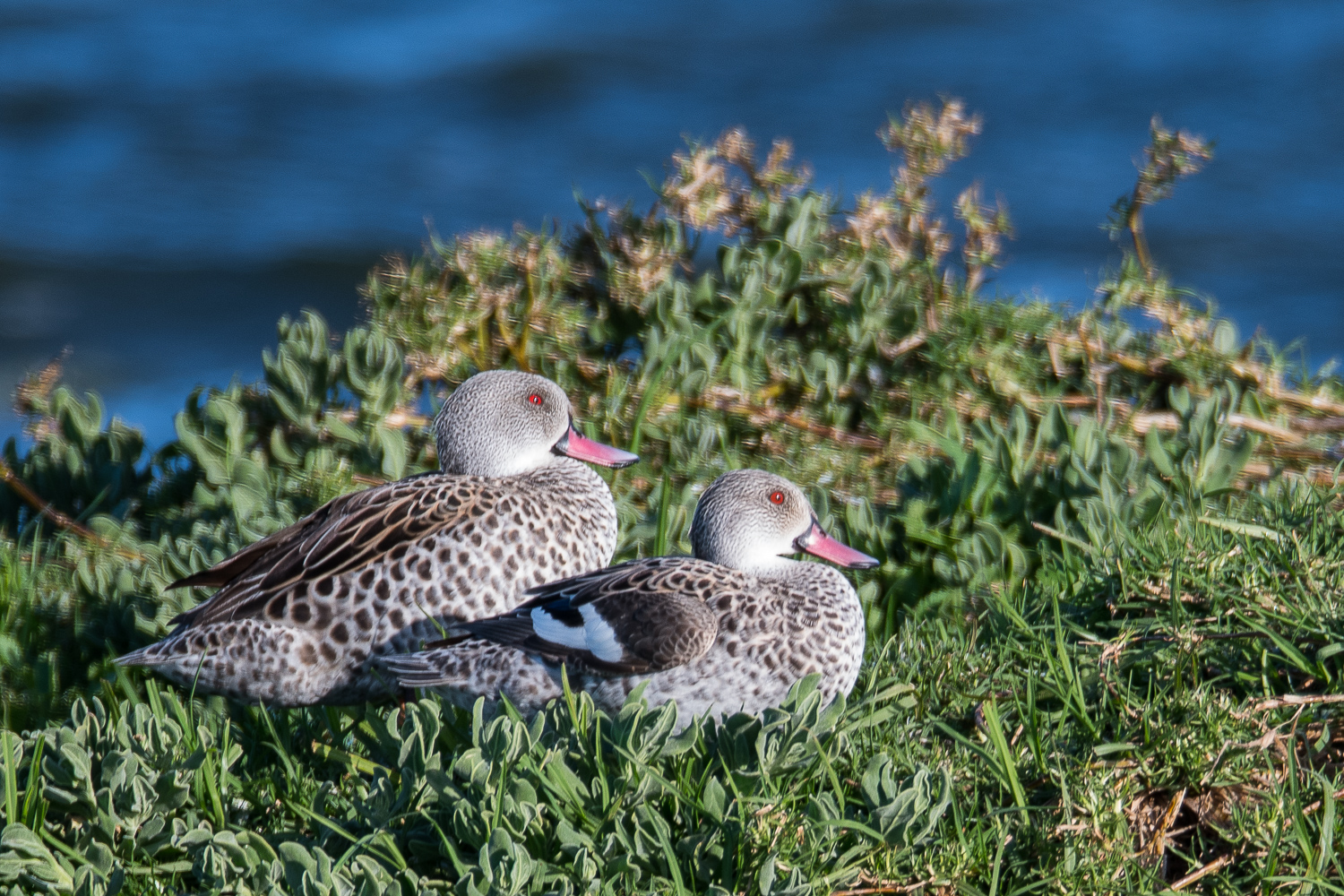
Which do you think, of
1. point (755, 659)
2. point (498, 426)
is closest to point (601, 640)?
point (755, 659)

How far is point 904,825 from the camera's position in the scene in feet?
9.75

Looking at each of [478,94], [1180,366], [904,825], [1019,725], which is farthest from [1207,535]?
[478,94]

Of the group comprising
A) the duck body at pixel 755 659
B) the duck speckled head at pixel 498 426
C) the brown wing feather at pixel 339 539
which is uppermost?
the duck speckled head at pixel 498 426

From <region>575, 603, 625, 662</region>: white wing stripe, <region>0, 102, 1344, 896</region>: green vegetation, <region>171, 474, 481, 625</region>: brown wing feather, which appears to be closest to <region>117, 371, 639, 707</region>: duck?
<region>171, 474, 481, 625</region>: brown wing feather

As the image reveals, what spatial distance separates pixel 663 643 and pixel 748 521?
2.08 ft

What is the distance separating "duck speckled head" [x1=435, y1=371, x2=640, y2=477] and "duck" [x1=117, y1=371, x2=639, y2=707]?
0.17 metres

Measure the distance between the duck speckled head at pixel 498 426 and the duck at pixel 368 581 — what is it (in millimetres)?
168

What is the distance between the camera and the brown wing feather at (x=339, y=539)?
4141 millimetres

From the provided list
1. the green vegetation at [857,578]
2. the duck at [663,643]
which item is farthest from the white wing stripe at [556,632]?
the green vegetation at [857,578]

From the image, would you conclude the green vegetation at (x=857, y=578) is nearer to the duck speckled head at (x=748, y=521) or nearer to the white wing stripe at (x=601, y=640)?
the white wing stripe at (x=601, y=640)

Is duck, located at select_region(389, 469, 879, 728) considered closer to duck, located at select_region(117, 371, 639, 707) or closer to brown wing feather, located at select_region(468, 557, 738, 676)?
brown wing feather, located at select_region(468, 557, 738, 676)

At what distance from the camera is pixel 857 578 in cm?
491

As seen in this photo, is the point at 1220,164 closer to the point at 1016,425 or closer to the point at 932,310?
the point at 932,310

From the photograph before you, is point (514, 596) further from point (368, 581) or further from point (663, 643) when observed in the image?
point (663, 643)
